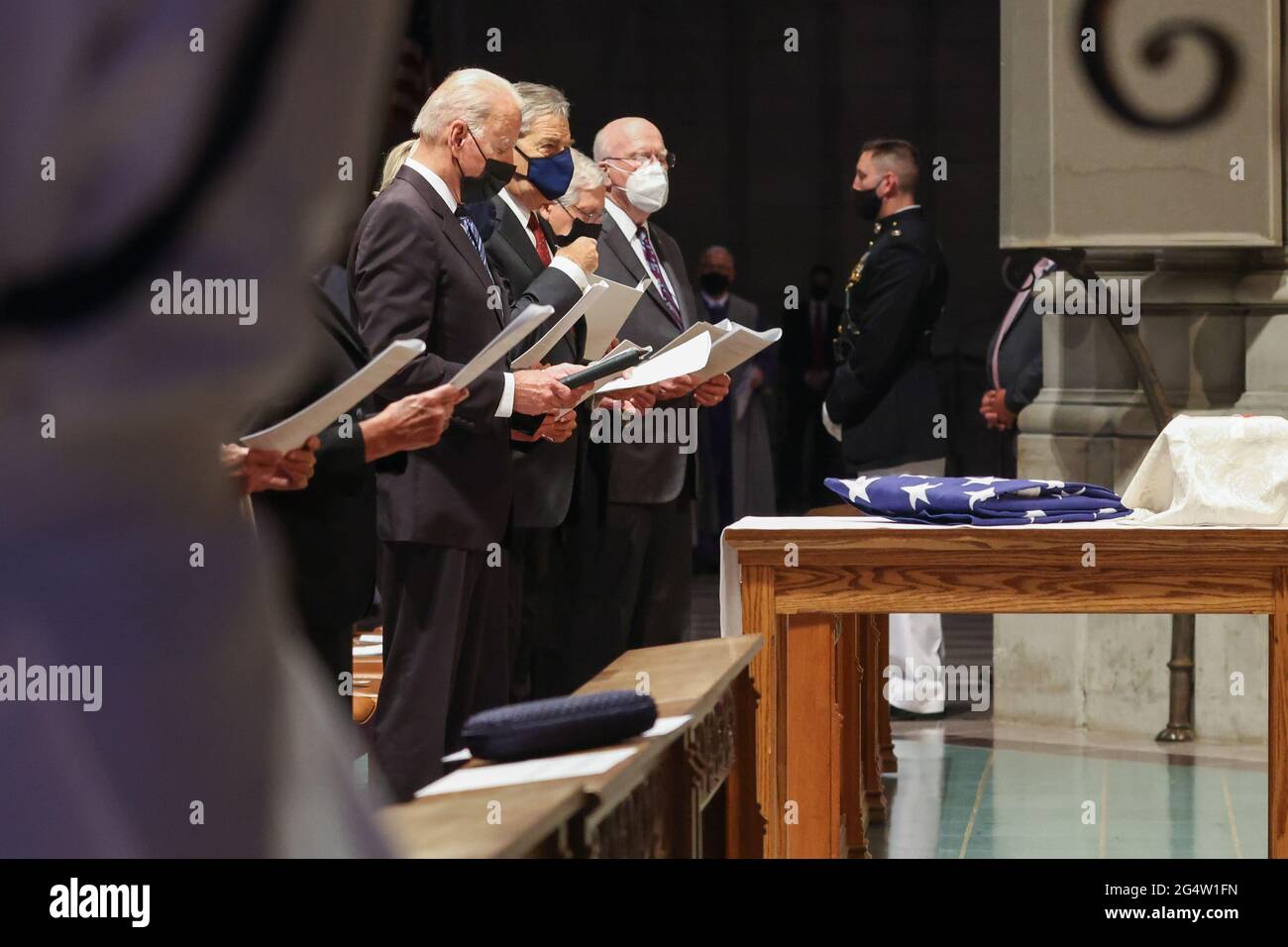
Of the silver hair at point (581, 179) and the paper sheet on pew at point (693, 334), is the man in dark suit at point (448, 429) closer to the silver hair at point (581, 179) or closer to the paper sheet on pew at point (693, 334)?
the paper sheet on pew at point (693, 334)

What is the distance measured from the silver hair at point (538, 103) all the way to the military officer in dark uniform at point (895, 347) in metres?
1.76

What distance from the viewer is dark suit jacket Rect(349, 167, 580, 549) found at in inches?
161

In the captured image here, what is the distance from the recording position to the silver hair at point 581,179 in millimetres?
5375

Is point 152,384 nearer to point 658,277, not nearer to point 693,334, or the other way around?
point 693,334

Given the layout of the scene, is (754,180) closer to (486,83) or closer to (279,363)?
(486,83)

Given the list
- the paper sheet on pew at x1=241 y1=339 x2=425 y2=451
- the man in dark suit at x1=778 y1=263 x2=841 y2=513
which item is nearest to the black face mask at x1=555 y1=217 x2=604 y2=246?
the paper sheet on pew at x1=241 y1=339 x2=425 y2=451

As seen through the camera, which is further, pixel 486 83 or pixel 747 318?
pixel 747 318

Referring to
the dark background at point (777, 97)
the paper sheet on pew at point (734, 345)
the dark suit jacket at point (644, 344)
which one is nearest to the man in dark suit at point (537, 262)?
the dark suit jacket at point (644, 344)

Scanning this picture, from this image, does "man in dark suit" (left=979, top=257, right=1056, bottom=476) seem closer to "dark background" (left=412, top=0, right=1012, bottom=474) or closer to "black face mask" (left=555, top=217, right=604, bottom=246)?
"black face mask" (left=555, top=217, right=604, bottom=246)

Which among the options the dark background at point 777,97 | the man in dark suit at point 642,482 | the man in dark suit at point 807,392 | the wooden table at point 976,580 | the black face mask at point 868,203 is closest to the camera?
the wooden table at point 976,580
